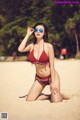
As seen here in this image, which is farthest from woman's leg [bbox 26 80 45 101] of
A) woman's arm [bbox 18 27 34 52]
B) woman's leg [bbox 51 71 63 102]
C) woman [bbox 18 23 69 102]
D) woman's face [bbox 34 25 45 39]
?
woman's face [bbox 34 25 45 39]

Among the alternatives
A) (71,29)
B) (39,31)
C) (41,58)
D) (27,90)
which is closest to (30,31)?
(39,31)

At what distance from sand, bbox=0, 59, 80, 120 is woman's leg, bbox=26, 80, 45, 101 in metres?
0.04

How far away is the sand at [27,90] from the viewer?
3080 mm

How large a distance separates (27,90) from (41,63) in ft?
0.96

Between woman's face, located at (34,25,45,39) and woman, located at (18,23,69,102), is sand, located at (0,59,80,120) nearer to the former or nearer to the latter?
woman, located at (18,23,69,102)

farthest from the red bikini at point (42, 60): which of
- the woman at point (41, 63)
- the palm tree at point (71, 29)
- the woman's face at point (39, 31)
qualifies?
the palm tree at point (71, 29)

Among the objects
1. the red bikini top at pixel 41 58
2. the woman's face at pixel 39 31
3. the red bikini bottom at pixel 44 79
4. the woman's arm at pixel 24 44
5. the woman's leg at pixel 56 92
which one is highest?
the woman's face at pixel 39 31

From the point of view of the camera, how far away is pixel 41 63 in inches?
120

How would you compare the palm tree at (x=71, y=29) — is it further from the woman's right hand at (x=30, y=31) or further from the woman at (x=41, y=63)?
the woman's right hand at (x=30, y=31)

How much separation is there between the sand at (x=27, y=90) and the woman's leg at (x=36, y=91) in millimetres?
37

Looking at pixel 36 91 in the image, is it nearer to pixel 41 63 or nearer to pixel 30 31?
pixel 41 63

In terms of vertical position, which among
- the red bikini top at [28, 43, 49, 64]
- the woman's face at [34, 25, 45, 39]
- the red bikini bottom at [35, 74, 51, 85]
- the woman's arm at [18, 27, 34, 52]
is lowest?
the red bikini bottom at [35, 74, 51, 85]

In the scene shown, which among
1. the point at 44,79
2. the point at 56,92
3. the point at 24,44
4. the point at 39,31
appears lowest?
the point at 56,92

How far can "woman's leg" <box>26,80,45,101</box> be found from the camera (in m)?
3.08
